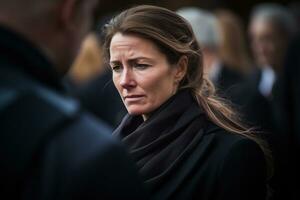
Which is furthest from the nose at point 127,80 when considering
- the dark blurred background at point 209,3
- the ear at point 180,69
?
the dark blurred background at point 209,3

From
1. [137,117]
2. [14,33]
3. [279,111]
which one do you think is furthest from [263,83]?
[14,33]

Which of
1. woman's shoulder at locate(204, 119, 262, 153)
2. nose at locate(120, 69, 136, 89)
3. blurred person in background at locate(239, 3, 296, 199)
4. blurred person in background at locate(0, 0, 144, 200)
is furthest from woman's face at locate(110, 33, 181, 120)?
blurred person in background at locate(239, 3, 296, 199)

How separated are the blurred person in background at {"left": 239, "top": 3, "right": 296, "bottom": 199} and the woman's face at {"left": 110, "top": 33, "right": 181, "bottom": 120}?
6.58 feet

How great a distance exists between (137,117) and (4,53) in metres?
1.78

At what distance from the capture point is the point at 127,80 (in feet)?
12.6

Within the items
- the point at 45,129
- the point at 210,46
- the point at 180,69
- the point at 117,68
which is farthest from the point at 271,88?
the point at 45,129

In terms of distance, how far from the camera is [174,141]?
3.72m

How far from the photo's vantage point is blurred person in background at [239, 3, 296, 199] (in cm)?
618

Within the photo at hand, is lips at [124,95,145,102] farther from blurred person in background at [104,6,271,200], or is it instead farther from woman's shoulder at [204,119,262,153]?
woman's shoulder at [204,119,262,153]

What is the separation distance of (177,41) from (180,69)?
151mm

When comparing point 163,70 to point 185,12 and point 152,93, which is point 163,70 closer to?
point 152,93

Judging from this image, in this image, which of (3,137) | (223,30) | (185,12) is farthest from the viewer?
(223,30)

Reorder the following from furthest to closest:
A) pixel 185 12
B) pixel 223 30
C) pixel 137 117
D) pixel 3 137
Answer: pixel 223 30 → pixel 185 12 → pixel 137 117 → pixel 3 137

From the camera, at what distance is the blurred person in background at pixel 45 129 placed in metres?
2.09
